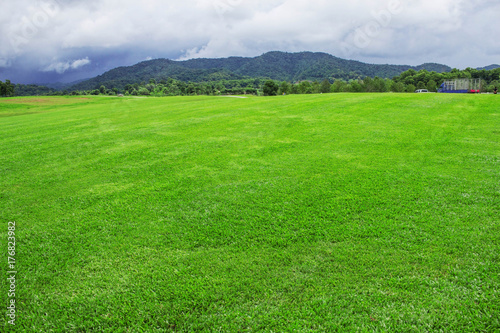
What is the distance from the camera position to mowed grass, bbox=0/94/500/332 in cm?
305

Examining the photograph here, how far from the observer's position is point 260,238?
432cm

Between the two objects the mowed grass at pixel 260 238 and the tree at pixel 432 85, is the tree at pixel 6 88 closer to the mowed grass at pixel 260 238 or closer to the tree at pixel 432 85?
the mowed grass at pixel 260 238

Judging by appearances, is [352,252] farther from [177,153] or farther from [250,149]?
[177,153]

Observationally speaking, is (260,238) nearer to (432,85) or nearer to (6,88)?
(432,85)

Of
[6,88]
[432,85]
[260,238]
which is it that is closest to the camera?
[260,238]

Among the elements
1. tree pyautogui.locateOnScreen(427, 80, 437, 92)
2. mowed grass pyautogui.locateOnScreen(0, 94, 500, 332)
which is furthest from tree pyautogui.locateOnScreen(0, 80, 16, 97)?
tree pyautogui.locateOnScreen(427, 80, 437, 92)

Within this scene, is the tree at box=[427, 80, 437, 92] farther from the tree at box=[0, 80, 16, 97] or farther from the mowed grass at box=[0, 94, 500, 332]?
the tree at box=[0, 80, 16, 97]

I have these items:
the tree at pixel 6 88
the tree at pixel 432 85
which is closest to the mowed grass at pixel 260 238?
the tree at pixel 432 85

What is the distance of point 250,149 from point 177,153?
263 centimetres

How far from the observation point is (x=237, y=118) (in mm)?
15430

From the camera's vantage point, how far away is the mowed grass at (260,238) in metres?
3.05

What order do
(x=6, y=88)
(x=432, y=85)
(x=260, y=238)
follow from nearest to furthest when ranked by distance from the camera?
(x=260, y=238) < (x=6, y=88) < (x=432, y=85)

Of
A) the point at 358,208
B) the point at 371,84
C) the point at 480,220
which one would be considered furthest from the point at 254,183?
the point at 371,84

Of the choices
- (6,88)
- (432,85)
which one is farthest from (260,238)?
(6,88)
